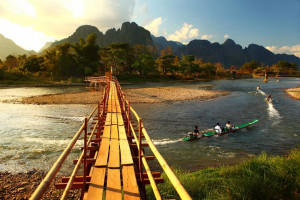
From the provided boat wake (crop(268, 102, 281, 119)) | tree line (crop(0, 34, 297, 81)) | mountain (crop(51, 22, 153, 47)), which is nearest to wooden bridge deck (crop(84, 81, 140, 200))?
boat wake (crop(268, 102, 281, 119))

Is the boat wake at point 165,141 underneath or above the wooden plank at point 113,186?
underneath

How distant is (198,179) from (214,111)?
59.9 ft

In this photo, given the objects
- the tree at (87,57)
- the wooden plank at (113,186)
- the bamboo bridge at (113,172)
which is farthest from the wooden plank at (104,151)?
the tree at (87,57)

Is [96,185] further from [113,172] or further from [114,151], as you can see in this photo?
[114,151]

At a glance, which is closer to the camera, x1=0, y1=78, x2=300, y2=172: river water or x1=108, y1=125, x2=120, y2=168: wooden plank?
x1=108, y1=125, x2=120, y2=168: wooden plank

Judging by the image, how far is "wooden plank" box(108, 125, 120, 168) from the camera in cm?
459

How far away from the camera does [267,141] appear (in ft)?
47.8

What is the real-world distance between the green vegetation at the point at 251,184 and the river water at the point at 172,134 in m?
2.67

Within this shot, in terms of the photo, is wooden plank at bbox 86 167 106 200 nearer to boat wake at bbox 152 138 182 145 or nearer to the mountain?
boat wake at bbox 152 138 182 145

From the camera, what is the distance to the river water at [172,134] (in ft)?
36.9

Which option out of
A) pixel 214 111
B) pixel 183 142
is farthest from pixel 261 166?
pixel 214 111

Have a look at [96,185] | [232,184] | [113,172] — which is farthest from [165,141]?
[96,185]

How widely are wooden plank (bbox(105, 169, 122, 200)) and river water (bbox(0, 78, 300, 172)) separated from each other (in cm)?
709

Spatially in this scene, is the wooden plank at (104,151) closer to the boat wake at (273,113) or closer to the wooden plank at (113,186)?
the wooden plank at (113,186)
